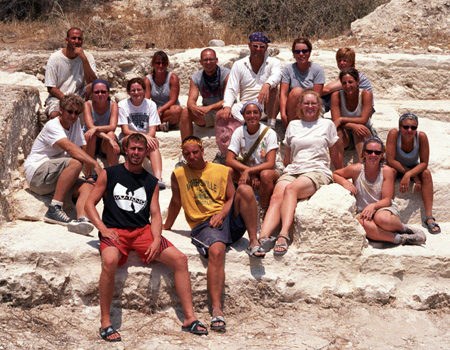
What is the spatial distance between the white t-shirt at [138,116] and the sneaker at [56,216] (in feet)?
4.70

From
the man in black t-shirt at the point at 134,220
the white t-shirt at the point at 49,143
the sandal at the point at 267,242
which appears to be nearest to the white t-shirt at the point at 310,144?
the sandal at the point at 267,242

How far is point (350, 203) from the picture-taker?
18.1ft

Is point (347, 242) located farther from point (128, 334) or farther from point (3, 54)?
point (3, 54)

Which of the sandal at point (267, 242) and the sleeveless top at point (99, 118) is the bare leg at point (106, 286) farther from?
the sleeveless top at point (99, 118)

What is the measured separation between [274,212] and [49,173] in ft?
7.24

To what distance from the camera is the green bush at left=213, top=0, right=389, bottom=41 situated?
11945 millimetres

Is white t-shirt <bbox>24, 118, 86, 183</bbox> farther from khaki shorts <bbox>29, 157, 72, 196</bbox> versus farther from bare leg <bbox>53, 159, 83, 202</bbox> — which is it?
bare leg <bbox>53, 159, 83, 202</bbox>

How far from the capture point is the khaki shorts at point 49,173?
5797 mm

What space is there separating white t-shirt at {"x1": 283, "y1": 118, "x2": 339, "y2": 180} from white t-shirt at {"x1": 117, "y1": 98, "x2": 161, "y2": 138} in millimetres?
1689

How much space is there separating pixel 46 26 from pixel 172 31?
111 inches

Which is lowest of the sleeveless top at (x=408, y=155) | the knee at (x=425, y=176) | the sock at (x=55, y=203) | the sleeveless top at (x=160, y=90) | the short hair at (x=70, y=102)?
the sock at (x=55, y=203)

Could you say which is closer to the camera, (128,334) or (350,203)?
(128,334)

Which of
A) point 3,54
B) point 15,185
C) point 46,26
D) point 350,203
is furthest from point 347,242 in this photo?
point 46,26

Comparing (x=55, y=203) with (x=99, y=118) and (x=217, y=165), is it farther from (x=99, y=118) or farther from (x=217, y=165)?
(x=217, y=165)
